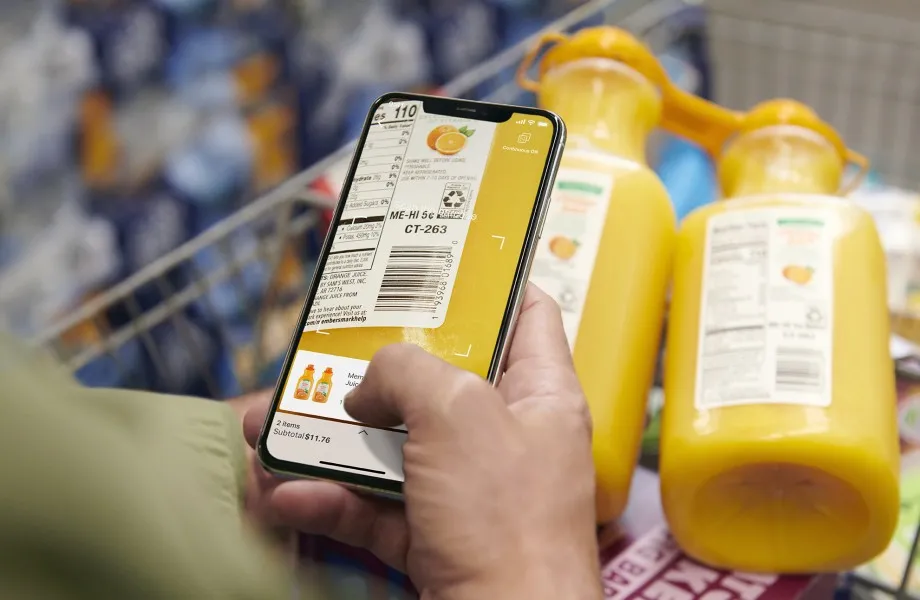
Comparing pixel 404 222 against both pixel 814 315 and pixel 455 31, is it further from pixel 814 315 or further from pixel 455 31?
pixel 455 31

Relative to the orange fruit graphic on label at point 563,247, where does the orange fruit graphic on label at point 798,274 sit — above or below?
above

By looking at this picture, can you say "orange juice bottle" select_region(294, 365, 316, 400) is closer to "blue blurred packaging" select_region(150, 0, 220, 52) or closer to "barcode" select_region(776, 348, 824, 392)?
"barcode" select_region(776, 348, 824, 392)

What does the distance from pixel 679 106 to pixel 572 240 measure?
262 mm

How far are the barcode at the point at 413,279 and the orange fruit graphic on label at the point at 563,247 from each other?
12cm

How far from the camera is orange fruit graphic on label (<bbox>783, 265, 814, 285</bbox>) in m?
0.59

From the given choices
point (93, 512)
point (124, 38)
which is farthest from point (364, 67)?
point (93, 512)

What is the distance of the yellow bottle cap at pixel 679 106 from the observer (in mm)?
727

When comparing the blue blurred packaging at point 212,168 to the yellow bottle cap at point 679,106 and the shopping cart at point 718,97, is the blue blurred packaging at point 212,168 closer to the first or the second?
the shopping cart at point 718,97

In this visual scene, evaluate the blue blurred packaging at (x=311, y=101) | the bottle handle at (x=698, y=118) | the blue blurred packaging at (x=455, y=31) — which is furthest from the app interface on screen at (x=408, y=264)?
the blue blurred packaging at (x=455, y=31)

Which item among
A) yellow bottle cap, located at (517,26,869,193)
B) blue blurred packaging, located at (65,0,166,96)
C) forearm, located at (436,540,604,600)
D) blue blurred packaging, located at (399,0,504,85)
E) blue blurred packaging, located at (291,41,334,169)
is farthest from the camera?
blue blurred packaging, located at (399,0,504,85)

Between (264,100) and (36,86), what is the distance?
33 cm

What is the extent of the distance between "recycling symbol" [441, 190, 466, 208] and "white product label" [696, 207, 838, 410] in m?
0.20

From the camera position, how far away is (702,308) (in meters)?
0.61

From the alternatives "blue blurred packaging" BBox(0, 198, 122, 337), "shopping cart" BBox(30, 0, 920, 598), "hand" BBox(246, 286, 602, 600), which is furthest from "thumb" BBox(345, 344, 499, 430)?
"blue blurred packaging" BBox(0, 198, 122, 337)
